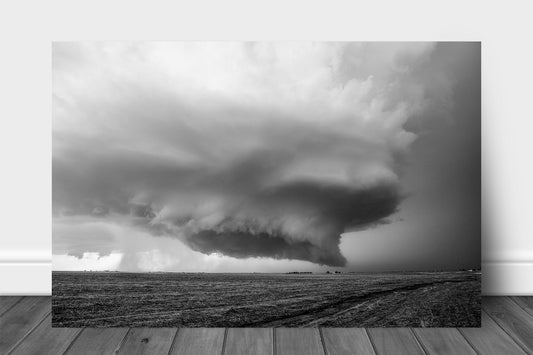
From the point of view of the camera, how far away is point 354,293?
2279mm

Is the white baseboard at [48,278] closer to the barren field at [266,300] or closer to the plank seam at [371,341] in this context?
the barren field at [266,300]

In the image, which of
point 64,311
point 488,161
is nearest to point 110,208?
point 64,311

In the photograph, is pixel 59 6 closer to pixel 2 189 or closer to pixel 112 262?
pixel 2 189

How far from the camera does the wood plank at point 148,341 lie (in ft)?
6.51

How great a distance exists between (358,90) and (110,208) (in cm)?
101

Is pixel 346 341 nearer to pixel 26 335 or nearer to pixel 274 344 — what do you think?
pixel 274 344

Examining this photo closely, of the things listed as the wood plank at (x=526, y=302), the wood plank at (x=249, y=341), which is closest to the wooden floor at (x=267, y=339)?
the wood plank at (x=249, y=341)

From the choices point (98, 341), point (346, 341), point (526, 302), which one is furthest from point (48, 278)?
point (526, 302)

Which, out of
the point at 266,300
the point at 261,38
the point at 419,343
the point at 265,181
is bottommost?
the point at 419,343

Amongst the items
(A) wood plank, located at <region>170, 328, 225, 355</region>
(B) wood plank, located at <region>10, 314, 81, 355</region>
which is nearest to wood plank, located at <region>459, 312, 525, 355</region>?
(A) wood plank, located at <region>170, 328, 225, 355</region>

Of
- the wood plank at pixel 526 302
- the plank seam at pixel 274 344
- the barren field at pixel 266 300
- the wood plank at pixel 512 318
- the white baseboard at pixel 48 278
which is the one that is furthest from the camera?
the white baseboard at pixel 48 278

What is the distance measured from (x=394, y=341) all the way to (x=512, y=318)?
55 centimetres

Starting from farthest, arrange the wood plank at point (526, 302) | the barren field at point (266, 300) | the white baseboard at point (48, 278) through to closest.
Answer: the white baseboard at point (48, 278)
the wood plank at point (526, 302)
the barren field at point (266, 300)

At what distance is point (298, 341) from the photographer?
2.07 meters
